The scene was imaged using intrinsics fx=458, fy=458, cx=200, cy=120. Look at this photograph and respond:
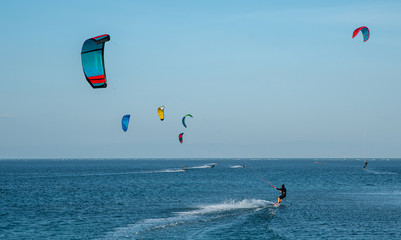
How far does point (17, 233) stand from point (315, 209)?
A: 68.4 ft

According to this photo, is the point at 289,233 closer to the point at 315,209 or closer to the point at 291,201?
the point at 315,209

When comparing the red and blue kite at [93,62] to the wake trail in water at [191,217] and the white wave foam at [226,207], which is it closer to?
the wake trail in water at [191,217]

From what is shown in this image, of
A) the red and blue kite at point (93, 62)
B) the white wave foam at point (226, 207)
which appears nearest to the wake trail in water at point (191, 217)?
the white wave foam at point (226, 207)

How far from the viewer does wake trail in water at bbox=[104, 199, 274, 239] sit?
24.5 m

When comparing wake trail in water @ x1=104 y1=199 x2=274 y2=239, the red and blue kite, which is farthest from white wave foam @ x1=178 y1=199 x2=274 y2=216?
the red and blue kite

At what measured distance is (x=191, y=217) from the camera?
Answer: 28.9 m

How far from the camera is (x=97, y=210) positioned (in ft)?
111

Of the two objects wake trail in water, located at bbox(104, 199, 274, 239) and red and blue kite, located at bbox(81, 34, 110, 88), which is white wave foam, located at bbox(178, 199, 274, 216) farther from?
red and blue kite, located at bbox(81, 34, 110, 88)

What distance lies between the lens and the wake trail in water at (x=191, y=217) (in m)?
24.5

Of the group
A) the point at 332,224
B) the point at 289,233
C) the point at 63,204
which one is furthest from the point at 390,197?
the point at 63,204

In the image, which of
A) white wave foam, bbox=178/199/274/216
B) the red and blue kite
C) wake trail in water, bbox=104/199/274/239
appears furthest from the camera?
white wave foam, bbox=178/199/274/216

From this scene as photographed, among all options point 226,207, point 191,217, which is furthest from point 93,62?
point 226,207

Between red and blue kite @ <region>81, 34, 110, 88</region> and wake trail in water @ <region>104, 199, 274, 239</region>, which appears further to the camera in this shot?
wake trail in water @ <region>104, 199, 274, 239</region>

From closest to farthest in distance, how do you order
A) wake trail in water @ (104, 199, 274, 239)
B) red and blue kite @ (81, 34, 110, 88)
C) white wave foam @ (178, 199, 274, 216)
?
red and blue kite @ (81, 34, 110, 88), wake trail in water @ (104, 199, 274, 239), white wave foam @ (178, 199, 274, 216)
